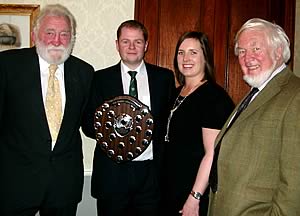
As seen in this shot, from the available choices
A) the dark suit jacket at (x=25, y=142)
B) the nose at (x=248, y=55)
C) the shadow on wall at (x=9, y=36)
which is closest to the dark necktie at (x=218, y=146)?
the nose at (x=248, y=55)

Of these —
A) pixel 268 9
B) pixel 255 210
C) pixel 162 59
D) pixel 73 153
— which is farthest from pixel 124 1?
pixel 255 210

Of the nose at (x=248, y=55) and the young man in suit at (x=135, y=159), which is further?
the young man in suit at (x=135, y=159)

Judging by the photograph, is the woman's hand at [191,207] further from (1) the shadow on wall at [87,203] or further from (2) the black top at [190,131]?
(1) the shadow on wall at [87,203]

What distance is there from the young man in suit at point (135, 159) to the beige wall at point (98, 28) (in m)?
0.65

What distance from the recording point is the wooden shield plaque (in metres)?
2.16

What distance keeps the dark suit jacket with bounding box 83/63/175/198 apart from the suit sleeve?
912 millimetres

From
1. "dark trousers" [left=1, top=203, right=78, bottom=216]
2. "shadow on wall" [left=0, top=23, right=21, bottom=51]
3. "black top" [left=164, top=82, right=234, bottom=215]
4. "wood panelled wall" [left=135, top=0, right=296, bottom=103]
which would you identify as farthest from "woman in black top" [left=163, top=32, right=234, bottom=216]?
"shadow on wall" [left=0, top=23, right=21, bottom=51]

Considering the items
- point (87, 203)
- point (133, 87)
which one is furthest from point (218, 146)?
point (87, 203)

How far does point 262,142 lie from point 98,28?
6.14ft

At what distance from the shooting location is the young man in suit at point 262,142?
57.2 inches

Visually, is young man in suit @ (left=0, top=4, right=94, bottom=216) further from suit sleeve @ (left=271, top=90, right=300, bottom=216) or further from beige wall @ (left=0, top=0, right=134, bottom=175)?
suit sleeve @ (left=271, top=90, right=300, bottom=216)

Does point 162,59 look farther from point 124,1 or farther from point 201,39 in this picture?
point 201,39

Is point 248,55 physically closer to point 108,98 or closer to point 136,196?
point 108,98

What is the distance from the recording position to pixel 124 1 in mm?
3043
